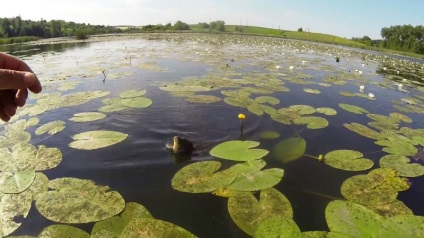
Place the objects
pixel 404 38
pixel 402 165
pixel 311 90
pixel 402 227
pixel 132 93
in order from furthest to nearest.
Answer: pixel 404 38
pixel 311 90
pixel 132 93
pixel 402 165
pixel 402 227

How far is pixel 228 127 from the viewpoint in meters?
5.54

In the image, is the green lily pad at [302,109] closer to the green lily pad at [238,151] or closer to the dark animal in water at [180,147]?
the green lily pad at [238,151]

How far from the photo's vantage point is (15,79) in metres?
1.50

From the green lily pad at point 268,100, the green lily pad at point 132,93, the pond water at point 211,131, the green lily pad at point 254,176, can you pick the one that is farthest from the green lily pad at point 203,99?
the green lily pad at point 254,176

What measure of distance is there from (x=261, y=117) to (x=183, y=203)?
3.29 m

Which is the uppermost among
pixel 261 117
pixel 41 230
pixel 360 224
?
pixel 261 117

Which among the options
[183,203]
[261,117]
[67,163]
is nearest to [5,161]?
[67,163]

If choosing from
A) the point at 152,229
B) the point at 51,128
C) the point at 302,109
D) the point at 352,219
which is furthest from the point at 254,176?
the point at 51,128

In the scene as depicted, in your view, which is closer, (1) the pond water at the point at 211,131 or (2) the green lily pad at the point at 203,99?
(1) the pond water at the point at 211,131

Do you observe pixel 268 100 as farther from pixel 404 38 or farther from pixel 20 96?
pixel 404 38

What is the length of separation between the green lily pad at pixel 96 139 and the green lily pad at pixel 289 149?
9.02 feet

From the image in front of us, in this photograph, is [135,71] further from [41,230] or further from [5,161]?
[41,230]

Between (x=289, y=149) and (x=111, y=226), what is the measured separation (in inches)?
124

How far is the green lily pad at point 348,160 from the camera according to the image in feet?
13.7
